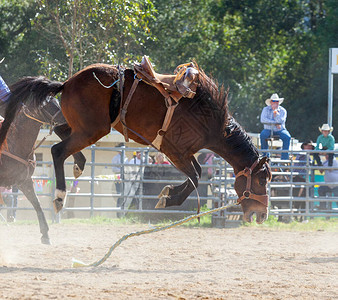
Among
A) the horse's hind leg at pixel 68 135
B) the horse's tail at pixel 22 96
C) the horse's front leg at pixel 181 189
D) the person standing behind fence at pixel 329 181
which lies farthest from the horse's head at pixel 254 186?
the person standing behind fence at pixel 329 181

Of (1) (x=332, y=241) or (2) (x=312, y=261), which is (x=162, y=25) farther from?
(2) (x=312, y=261)

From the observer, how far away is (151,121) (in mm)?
5648

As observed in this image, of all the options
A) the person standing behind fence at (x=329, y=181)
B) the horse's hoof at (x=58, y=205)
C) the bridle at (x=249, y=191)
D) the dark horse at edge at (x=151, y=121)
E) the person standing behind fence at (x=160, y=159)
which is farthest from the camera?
the person standing behind fence at (x=329, y=181)

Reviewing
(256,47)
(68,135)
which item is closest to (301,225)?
(68,135)

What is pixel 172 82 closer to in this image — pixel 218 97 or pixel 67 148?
pixel 218 97

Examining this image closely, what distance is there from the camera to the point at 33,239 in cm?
878

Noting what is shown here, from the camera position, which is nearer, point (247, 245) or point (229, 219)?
point (247, 245)

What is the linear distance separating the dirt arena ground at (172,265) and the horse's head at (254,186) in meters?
0.73

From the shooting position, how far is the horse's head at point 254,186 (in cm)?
601

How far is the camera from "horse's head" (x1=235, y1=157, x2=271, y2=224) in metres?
6.01

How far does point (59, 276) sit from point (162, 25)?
2014 centimetres

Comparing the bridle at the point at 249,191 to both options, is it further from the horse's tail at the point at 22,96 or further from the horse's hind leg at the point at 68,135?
the horse's tail at the point at 22,96

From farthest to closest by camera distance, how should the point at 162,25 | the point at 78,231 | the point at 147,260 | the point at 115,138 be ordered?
the point at 162,25
the point at 115,138
the point at 78,231
the point at 147,260

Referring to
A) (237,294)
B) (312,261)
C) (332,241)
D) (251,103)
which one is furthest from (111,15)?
(251,103)
